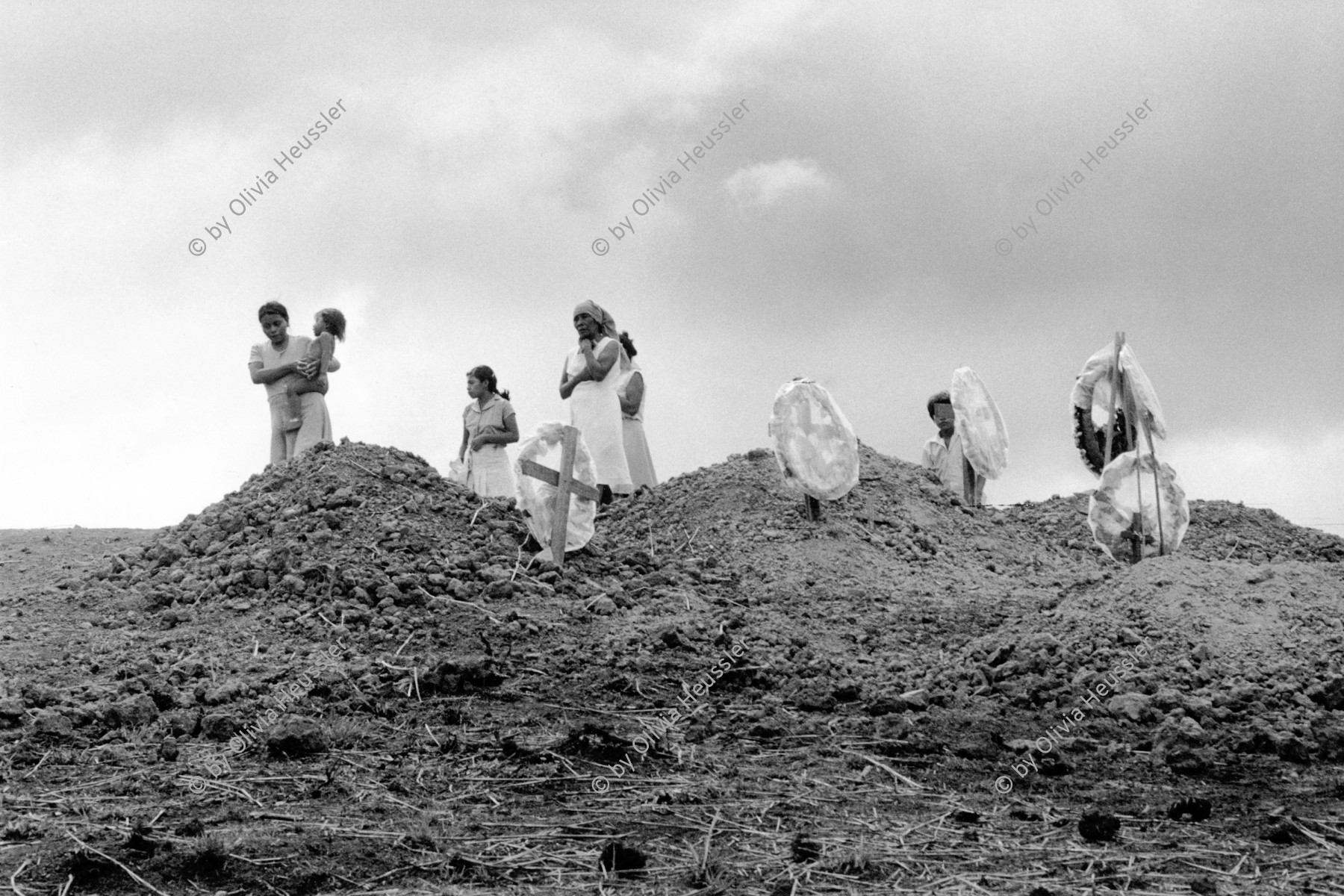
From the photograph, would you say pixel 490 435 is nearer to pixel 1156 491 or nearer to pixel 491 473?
pixel 491 473

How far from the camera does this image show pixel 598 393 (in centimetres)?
1190

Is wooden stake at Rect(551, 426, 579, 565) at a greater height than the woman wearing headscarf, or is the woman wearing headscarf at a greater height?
the woman wearing headscarf

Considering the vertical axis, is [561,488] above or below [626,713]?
above

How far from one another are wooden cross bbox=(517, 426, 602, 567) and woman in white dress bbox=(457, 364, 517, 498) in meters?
1.94

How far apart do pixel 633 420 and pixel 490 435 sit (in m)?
1.91

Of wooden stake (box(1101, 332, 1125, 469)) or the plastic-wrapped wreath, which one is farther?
the plastic-wrapped wreath

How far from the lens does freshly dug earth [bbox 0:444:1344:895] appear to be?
4391 mm

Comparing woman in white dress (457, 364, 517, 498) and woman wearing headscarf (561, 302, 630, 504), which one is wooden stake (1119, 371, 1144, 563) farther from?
woman in white dress (457, 364, 517, 498)

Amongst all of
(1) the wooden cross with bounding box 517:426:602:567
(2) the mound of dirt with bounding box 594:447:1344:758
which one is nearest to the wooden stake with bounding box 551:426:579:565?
(1) the wooden cross with bounding box 517:426:602:567

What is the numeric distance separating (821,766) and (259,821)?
2099 millimetres

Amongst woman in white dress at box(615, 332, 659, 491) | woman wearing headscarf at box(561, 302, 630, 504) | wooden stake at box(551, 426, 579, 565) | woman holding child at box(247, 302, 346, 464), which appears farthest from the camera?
woman in white dress at box(615, 332, 659, 491)

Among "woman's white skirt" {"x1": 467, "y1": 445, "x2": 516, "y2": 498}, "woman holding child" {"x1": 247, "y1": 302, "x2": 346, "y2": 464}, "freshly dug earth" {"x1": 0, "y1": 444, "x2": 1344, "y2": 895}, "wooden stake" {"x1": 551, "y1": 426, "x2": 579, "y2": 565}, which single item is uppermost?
"woman holding child" {"x1": 247, "y1": 302, "x2": 346, "y2": 464}

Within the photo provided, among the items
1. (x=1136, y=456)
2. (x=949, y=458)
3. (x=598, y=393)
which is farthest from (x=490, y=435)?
(x=949, y=458)

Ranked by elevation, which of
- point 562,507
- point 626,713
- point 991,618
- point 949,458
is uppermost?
point 949,458
